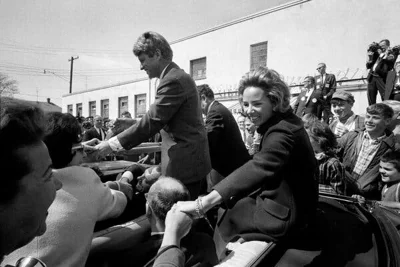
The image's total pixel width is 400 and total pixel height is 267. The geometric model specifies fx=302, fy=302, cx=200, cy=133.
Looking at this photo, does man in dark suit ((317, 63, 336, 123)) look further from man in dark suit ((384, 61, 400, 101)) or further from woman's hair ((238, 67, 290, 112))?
woman's hair ((238, 67, 290, 112))

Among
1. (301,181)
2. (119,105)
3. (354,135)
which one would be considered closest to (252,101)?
(301,181)

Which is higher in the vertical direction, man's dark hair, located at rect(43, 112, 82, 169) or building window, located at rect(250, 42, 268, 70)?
building window, located at rect(250, 42, 268, 70)

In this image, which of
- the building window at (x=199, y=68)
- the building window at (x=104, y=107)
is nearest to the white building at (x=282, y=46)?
the building window at (x=199, y=68)

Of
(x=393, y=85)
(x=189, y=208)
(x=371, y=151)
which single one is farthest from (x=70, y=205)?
(x=393, y=85)

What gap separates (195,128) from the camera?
245 centimetres

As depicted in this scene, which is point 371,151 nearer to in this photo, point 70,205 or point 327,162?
point 327,162

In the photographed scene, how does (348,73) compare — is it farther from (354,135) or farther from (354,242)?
(354,242)

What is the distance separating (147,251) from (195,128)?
43.5 inches

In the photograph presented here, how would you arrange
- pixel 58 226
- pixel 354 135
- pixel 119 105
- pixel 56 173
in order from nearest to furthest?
pixel 58 226
pixel 56 173
pixel 354 135
pixel 119 105

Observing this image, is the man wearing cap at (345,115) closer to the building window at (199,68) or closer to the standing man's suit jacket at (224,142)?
the standing man's suit jacket at (224,142)

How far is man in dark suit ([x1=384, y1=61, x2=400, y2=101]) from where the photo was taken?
5867 mm

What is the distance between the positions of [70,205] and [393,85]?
21.3 feet

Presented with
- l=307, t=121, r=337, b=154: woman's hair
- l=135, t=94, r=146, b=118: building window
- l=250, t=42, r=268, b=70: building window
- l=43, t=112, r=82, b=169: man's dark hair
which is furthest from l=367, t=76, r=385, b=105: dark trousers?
l=135, t=94, r=146, b=118: building window

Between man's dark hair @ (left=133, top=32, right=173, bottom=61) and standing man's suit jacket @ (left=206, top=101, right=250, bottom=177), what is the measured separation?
109cm
